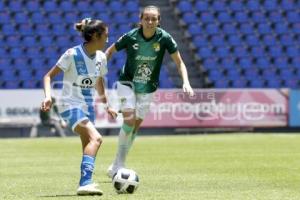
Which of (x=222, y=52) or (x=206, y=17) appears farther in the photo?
(x=206, y=17)

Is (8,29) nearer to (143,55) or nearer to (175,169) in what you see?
(175,169)

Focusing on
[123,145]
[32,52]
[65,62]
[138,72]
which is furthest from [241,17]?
[65,62]

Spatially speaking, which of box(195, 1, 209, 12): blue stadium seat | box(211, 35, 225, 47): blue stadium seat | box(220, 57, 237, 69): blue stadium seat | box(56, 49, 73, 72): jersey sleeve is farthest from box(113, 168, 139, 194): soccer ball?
box(195, 1, 209, 12): blue stadium seat

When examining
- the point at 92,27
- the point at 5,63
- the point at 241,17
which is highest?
the point at 92,27

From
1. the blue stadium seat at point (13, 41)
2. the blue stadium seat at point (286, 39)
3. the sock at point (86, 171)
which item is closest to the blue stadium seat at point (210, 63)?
the blue stadium seat at point (286, 39)

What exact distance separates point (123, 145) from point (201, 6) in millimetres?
19873

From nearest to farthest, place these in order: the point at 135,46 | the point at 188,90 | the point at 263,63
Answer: the point at 188,90, the point at 135,46, the point at 263,63

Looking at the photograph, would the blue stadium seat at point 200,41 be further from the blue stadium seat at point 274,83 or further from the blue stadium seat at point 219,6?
the blue stadium seat at point 274,83

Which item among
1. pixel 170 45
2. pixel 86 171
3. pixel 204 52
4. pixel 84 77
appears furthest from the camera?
pixel 204 52

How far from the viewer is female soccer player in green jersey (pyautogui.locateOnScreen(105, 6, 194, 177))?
1155 cm

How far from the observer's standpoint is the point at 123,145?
11.7m

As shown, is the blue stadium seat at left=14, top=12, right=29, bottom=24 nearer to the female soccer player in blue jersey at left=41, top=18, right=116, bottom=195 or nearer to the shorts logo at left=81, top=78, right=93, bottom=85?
the female soccer player in blue jersey at left=41, top=18, right=116, bottom=195

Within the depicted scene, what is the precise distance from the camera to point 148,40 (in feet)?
37.9

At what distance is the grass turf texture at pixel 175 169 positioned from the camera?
940cm
